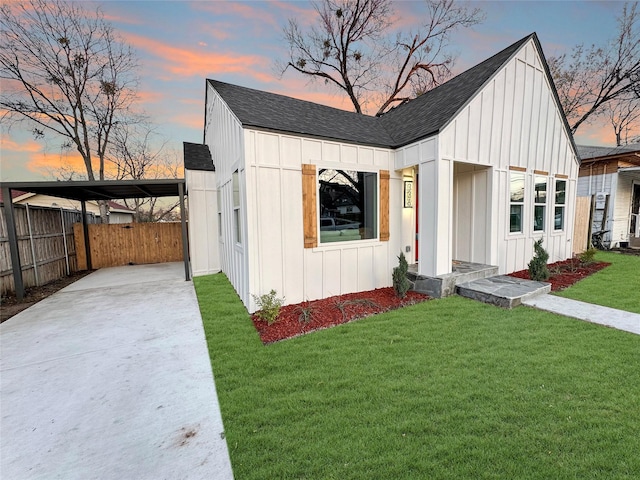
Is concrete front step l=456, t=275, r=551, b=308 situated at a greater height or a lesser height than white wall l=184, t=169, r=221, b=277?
lesser

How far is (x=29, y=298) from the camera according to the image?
656cm

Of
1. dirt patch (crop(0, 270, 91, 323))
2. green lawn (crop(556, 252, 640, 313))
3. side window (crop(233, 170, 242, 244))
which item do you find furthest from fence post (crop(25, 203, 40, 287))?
green lawn (crop(556, 252, 640, 313))

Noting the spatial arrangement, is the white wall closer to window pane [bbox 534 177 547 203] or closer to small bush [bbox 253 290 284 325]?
small bush [bbox 253 290 284 325]

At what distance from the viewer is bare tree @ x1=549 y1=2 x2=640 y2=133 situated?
47.2 feet

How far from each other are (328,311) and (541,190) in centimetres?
690

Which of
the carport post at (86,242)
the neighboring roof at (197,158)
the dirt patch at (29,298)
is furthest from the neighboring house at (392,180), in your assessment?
the carport post at (86,242)

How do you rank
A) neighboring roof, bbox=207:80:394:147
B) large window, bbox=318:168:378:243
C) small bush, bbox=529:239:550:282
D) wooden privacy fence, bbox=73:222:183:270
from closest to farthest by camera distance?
neighboring roof, bbox=207:80:394:147, large window, bbox=318:168:378:243, small bush, bbox=529:239:550:282, wooden privacy fence, bbox=73:222:183:270

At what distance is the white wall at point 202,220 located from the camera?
8922 mm

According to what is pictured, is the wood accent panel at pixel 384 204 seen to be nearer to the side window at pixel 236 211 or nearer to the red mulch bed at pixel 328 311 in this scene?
the red mulch bed at pixel 328 311

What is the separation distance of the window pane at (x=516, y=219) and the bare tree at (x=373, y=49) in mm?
12614

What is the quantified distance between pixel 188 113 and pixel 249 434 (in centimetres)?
1282

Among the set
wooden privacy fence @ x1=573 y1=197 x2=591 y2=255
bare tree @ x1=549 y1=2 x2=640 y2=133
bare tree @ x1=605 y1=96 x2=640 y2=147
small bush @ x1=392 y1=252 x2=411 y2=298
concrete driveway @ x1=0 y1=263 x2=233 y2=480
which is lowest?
concrete driveway @ x1=0 y1=263 x2=233 y2=480

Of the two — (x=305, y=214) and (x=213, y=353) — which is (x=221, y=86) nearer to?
(x=305, y=214)

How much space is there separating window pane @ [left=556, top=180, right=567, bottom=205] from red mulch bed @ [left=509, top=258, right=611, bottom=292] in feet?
6.02
